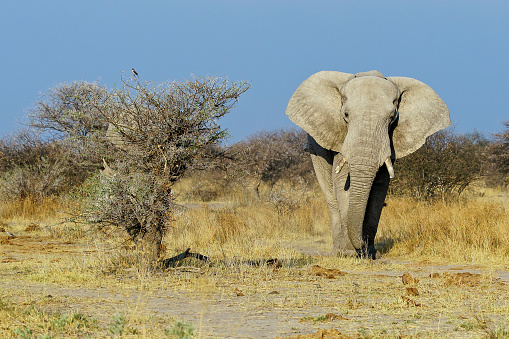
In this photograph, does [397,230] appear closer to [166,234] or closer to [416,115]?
[416,115]

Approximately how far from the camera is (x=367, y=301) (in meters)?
6.38

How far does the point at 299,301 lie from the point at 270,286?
1.14m

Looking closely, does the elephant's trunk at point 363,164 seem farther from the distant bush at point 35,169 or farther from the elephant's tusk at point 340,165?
the distant bush at point 35,169

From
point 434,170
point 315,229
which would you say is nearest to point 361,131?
point 315,229

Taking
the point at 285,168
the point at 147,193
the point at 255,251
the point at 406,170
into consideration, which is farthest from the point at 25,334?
the point at 285,168

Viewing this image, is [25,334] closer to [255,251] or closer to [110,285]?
[110,285]

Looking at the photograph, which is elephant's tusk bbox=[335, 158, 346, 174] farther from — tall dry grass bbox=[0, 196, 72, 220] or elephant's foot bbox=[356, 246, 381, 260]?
tall dry grass bbox=[0, 196, 72, 220]

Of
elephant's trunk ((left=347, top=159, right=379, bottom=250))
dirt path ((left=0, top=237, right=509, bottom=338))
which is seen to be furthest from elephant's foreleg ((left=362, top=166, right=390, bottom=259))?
dirt path ((left=0, top=237, right=509, bottom=338))

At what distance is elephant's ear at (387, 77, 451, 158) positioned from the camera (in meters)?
10.6

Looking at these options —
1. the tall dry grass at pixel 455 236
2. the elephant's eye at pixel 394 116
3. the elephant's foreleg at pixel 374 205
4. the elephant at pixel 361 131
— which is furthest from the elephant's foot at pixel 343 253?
the elephant's eye at pixel 394 116

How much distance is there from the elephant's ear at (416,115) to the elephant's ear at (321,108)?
933 mm

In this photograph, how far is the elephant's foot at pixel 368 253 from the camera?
412 inches

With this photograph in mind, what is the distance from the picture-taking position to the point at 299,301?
630 centimetres

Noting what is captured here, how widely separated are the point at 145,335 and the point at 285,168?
24680 mm
